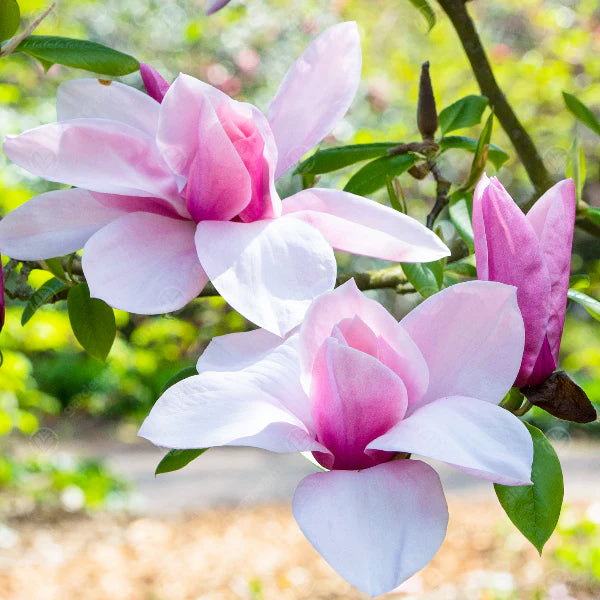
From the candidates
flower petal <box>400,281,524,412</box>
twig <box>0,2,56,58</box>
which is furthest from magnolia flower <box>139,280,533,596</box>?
twig <box>0,2,56,58</box>

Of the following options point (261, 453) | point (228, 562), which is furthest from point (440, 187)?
point (261, 453)

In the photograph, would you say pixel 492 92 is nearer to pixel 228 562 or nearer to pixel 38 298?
pixel 38 298

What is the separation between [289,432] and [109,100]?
21 cm

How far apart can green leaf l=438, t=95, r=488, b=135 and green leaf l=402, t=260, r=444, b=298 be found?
269 millimetres

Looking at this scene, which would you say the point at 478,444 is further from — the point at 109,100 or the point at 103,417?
the point at 103,417

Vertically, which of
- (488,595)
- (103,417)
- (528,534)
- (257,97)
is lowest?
(103,417)

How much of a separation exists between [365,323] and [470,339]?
0.05m

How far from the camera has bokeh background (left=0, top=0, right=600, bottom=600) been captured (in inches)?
129

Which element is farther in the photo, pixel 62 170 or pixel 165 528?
pixel 165 528

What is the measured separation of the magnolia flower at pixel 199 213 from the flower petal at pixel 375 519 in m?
0.07

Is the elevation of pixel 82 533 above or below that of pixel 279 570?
below

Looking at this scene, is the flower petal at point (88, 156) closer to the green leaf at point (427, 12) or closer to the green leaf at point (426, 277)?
the green leaf at point (426, 277)

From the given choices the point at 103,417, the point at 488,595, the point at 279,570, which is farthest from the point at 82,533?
the point at 103,417

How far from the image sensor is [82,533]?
393 centimetres
